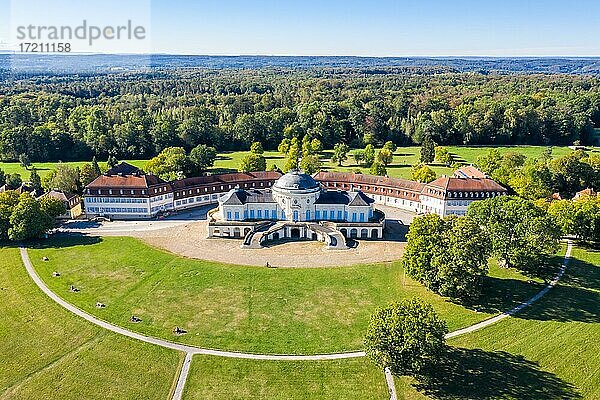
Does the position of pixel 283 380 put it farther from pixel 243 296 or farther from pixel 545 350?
pixel 545 350

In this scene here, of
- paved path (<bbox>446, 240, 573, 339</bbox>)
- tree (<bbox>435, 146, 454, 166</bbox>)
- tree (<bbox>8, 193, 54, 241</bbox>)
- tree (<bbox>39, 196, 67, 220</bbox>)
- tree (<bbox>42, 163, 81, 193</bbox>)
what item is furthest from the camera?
tree (<bbox>435, 146, 454, 166</bbox>)

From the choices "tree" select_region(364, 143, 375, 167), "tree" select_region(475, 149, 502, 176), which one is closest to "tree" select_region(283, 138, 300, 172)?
"tree" select_region(364, 143, 375, 167)

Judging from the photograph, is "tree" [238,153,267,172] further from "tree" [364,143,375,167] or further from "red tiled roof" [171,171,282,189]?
"tree" [364,143,375,167]

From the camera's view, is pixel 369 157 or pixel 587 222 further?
pixel 369 157

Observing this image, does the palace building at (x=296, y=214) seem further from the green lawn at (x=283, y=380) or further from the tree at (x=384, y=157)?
the tree at (x=384, y=157)

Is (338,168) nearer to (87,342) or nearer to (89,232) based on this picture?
(89,232)

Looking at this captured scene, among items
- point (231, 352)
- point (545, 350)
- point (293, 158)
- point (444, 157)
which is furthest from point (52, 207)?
point (444, 157)
